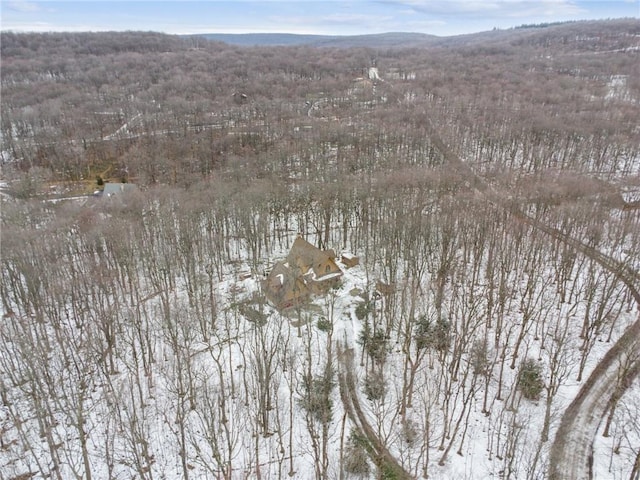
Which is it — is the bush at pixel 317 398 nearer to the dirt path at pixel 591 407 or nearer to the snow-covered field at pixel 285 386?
the snow-covered field at pixel 285 386

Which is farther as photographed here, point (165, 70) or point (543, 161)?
point (165, 70)

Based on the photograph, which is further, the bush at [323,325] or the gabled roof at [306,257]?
the gabled roof at [306,257]

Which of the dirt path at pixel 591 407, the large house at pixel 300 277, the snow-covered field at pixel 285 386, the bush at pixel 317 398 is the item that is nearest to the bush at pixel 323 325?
the snow-covered field at pixel 285 386

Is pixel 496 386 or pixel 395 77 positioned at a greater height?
pixel 395 77

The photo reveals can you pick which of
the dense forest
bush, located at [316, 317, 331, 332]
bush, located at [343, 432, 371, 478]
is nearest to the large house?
the dense forest

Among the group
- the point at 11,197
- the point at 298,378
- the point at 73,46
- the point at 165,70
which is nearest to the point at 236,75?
the point at 165,70

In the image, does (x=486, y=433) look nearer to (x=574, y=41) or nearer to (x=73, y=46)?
(x=73, y=46)

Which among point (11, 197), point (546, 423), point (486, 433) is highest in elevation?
point (11, 197)
